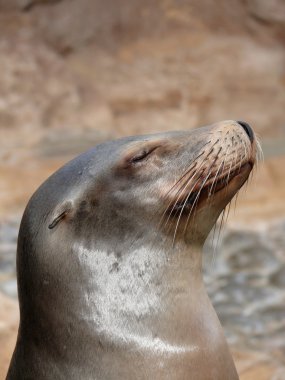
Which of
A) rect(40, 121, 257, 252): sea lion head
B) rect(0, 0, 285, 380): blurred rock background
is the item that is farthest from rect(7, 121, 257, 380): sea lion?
rect(0, 0, 285, 380): blurred rock background

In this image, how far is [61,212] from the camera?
330cm

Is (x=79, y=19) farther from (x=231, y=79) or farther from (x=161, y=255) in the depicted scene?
(x=161, y=255)

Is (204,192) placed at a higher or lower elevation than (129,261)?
higher

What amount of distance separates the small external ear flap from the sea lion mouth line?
37 cm

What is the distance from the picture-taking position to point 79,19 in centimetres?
1091

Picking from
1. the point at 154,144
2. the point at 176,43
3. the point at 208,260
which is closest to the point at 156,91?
the point at 176,43

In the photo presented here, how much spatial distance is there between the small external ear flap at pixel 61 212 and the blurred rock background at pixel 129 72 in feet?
19.5

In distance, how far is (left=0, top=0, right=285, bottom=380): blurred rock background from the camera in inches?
404

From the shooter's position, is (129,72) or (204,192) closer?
(204,192)

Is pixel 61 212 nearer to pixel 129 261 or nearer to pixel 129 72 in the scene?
pixel 129 261

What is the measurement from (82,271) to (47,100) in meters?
Result: 7.38

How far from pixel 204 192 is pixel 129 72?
7730mm

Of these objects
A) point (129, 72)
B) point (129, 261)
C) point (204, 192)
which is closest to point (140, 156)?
point (204, 192)

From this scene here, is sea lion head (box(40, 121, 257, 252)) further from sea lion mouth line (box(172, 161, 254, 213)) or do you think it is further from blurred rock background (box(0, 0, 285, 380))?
blurred rock background (box(0, 0, 285, 380))
